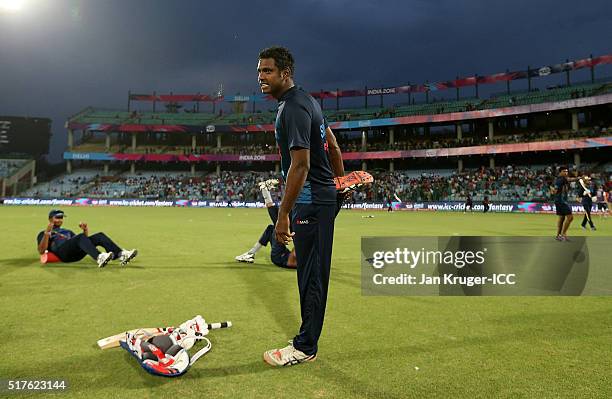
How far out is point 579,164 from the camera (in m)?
43.5

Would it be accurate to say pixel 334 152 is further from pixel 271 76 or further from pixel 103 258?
pixel 103 258

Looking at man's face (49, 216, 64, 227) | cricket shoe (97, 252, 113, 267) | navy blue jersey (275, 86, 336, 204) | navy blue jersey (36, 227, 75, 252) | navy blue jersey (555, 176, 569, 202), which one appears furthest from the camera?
navy blue jersey (555, 176, 569, 202)

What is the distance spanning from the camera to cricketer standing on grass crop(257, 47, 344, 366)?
10.0 ft

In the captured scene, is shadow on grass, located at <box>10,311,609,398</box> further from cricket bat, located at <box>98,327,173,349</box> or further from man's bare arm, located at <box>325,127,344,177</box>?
man's bare arm, located at <box>325,127,344,177</box>

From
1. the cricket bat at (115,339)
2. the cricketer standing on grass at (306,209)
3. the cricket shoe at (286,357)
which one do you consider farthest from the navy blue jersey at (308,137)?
the cricket bat at (115,339)

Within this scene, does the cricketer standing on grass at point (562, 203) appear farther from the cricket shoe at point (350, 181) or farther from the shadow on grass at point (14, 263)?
the shadow on grass at point (14, 263)

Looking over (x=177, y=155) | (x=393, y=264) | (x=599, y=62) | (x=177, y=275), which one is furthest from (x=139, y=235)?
(x=599, y=62)

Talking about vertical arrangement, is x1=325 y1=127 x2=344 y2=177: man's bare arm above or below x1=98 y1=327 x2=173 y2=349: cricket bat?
above

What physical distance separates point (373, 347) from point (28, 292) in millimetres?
4946

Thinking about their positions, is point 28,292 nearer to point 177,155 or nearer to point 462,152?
point 462,152

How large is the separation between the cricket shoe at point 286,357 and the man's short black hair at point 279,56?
2.35 meters

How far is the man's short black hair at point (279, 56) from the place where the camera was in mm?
3174

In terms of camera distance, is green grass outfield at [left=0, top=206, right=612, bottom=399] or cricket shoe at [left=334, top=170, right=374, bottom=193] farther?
→ cricket shoe at [left=334, top=170, right=374, bottom=193]

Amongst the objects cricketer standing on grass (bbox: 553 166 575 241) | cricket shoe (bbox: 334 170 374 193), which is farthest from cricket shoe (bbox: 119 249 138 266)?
cricketer standing on grass (bbox: 553 166 575 241)
